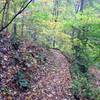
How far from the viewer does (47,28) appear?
22.0 metres

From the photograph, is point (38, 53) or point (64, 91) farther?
point (38, 53)

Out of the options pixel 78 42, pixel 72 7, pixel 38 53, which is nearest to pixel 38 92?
pixel 38 53

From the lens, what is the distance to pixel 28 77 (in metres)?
10.2

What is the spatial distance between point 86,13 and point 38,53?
5245mm

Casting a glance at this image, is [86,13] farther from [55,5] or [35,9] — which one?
[55,5]

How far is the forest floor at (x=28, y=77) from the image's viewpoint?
8859mm

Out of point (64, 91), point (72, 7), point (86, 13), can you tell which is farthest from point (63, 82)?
point (72, 7)

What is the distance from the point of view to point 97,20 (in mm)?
16672

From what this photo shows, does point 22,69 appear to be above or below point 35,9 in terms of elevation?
below

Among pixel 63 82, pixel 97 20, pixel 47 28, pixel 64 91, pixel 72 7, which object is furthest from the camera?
pixel 72 7

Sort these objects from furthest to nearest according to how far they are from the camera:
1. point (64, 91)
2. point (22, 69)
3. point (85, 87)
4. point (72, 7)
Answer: point (72, 7)
point (85, 87)
point (64, 91)
point (22, 69)

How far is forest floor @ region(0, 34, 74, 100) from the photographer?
29.1ft

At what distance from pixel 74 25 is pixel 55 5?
1496cm

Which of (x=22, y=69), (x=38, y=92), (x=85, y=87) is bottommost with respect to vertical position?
(x=85, y=87)
